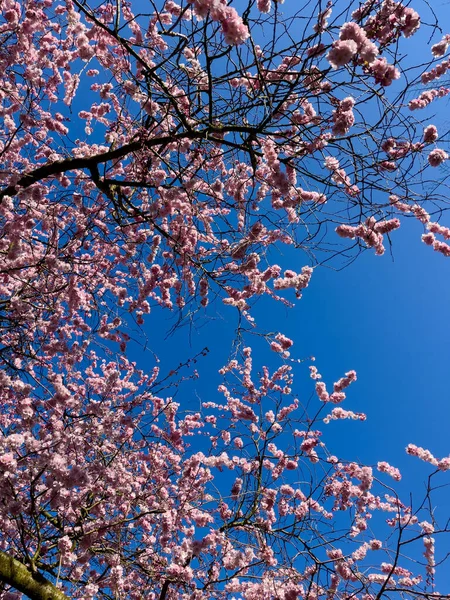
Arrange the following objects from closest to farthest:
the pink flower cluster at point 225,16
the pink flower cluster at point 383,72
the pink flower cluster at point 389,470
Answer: the pink flower cluster at point 225,16 < the pink flower cluster at point 383,72 < the pink flower cluster at point 389,470

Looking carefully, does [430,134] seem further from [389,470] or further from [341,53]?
[389,470]

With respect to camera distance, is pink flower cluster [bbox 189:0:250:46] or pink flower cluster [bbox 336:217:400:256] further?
pink flower cluster [bbox 336:217:400:256]

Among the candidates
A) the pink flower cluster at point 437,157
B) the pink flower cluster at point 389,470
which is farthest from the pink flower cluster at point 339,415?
the pink flower cluster at point 437,157

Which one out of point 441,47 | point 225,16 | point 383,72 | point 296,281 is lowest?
point 225,16

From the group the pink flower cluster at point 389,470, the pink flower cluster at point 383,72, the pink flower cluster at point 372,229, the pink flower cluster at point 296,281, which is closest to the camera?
the pink flower cluster at point 383,72

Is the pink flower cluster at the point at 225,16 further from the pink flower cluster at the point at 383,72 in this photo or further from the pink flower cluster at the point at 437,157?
the pink flower cluster at the point at 437,157

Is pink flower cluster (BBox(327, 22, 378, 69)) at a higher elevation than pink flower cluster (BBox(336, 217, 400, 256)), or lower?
lower

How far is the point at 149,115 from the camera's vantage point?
428 centimetres

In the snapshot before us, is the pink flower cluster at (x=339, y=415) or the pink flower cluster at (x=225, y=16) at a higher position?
the pink flower cluster at (x=339, y=415)

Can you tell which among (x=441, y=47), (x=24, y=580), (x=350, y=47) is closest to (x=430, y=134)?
(x=441, y=47)

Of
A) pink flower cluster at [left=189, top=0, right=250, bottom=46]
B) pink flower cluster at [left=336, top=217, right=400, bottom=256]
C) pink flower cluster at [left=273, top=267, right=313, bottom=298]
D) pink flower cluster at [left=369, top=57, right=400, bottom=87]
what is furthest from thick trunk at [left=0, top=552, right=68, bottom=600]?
pink flower cluster at [left=369, top=57, right=400, bottom=87]

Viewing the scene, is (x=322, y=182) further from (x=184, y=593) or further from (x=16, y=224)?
(x=184, y=593)

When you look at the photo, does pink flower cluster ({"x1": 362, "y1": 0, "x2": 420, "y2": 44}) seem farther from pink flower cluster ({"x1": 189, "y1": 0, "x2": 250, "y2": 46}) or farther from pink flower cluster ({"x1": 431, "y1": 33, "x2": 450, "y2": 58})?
pink flower cluster ({"x1": 189, "y1": 0, "x2": 250, "y2": 46})

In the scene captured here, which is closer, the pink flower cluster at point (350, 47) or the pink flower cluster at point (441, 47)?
the pink flower cluster at point (350, 47)
